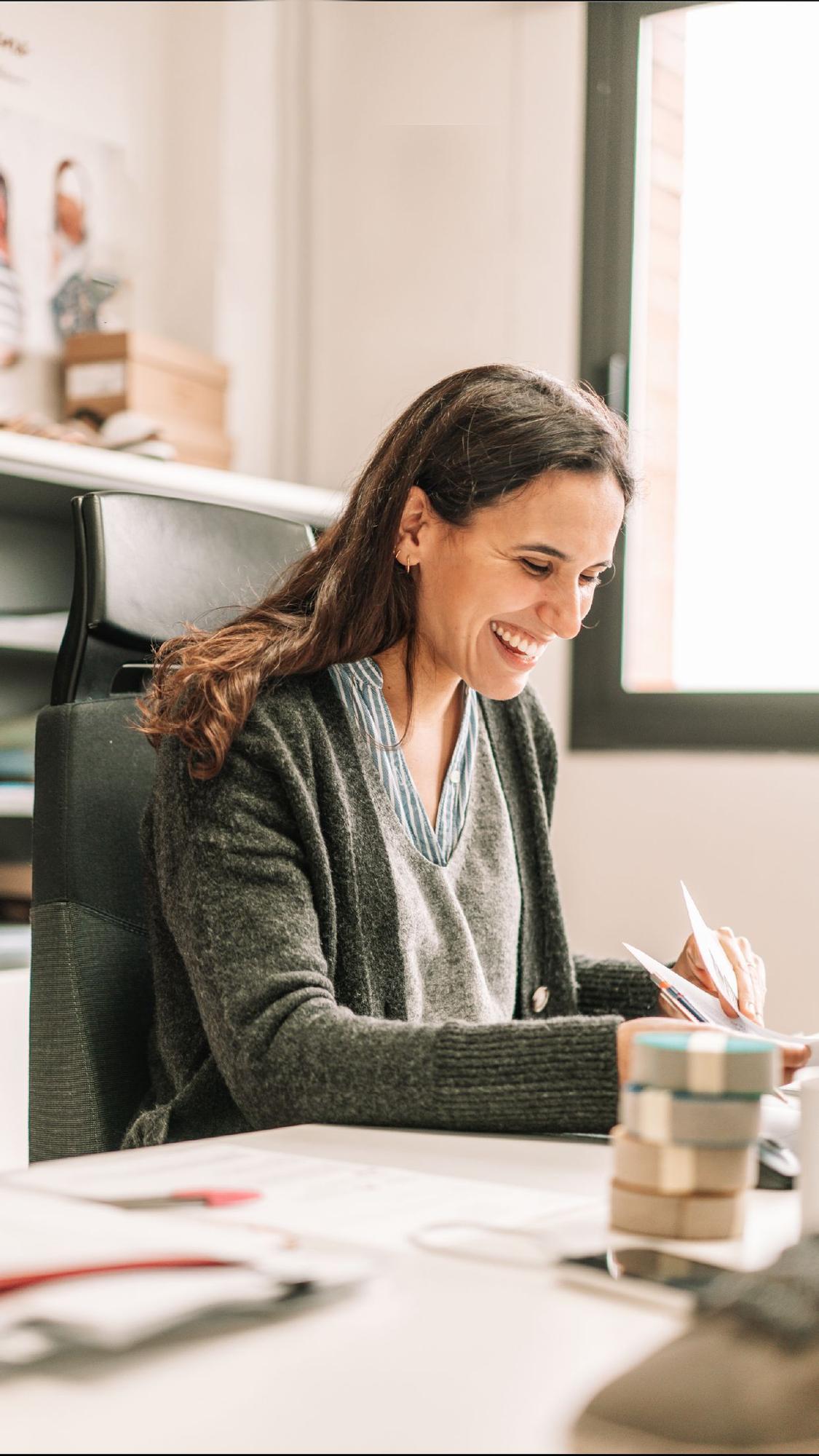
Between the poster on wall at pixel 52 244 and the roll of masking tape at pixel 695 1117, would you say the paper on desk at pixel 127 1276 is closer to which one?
the roll of masking tape at pixel 695 1117

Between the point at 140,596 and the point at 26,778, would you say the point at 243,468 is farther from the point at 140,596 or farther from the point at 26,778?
the point at 140,596

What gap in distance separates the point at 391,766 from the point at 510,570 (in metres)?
0.22

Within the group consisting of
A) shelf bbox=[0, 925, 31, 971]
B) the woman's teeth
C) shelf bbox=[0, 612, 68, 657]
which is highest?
the woman's teeth

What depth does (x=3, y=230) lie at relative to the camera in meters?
2.65

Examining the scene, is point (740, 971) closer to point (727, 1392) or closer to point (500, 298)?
point (727, 1392)

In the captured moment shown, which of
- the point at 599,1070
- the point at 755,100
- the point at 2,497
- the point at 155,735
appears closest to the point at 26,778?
the point at 2,497

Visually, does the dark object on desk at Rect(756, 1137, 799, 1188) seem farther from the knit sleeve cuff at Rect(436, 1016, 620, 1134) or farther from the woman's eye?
the woman's eye

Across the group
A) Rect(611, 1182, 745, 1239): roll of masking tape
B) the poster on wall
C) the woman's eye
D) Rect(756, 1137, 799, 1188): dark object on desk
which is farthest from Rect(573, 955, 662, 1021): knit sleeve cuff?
the poster on wall

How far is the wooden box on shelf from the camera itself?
267cm

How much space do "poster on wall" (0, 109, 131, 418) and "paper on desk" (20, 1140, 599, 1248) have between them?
2058 millimetres

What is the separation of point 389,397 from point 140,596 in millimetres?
1773

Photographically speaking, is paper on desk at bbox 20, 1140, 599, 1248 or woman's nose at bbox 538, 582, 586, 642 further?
woman's nose at bbox 538, 582, 586, 642

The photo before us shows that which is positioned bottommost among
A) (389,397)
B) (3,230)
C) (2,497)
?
(2,497)

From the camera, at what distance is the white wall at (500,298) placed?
260cm
